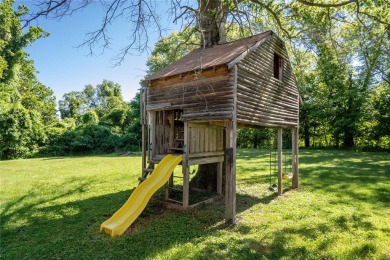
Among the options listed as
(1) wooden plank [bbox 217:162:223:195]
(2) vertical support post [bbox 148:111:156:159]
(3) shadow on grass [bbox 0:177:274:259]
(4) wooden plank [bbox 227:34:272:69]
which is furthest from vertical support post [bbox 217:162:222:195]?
(4) wooden plank [bbox 227:34:272:69]

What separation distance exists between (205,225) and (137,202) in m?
1.73

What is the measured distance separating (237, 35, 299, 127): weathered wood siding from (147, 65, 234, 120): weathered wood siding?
0.34 m

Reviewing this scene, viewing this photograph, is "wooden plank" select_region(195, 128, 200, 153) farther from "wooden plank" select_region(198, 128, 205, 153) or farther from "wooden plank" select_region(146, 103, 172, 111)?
"wooden plank" select_region(146, 103, 172, 111)

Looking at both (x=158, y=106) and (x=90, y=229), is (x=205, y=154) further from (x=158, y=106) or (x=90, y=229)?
(x=90, y=229)

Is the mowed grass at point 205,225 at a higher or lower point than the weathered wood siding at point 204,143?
lower

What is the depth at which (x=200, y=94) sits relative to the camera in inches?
275

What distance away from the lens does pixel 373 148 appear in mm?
23953

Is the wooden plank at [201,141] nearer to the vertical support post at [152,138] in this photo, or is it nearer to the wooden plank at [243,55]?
the vertical support post at [152,138]

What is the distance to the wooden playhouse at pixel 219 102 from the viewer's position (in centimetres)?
644

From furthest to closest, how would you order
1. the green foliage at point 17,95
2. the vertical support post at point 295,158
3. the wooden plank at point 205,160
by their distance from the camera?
the green foliage at point 17,95, the vertical support post at point 295,158, the wooden plank at point 205,160

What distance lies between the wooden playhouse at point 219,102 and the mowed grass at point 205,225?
866 millimetres

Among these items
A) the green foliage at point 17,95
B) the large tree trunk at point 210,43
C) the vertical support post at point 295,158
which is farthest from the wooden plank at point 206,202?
the green foliage at point 17,95

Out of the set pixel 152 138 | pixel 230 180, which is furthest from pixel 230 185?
pixel 152 138

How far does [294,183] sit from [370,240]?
464 cm
